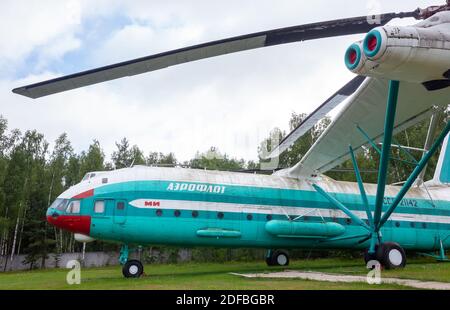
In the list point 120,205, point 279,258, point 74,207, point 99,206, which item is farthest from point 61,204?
point 279,258

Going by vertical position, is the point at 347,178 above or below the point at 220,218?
above

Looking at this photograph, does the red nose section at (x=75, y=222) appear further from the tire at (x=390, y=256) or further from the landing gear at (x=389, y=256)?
the tire at (x=390, y=256)

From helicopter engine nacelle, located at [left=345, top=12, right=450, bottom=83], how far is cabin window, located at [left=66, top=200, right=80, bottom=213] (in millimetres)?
11881

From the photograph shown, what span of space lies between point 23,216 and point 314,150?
32.6 meters

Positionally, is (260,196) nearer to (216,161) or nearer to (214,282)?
(214,282)

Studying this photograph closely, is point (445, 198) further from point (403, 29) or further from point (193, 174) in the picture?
point (403, 29)

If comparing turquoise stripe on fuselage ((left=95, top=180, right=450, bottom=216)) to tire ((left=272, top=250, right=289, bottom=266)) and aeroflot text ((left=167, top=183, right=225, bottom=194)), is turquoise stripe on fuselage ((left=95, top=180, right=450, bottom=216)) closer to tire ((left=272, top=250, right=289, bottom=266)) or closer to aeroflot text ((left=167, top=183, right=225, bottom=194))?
aeroflot text ((left=167, top=183, right=225, bottom=194))

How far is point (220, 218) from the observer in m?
18.0

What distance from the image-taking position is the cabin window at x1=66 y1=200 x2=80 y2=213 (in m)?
16.4

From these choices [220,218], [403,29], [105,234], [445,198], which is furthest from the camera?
[445,198]

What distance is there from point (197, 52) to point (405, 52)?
3.82m
